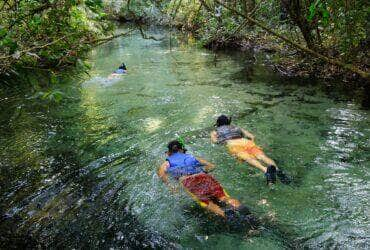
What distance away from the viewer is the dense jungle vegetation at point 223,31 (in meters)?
4.32

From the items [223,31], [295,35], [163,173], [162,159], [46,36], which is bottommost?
[162,159]

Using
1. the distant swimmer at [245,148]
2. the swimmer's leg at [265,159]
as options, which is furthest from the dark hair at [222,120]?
the swimmer's leg at [265,159]

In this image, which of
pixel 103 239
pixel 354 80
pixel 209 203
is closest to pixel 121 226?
pixel 103 239

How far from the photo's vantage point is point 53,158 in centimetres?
870

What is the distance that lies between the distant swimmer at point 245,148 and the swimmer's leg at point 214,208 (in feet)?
4.24

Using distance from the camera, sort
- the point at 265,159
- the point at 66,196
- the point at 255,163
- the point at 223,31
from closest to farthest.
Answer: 1. the point at 66,196
2. the point at 255,163
3. the point at 265,159
4. the point at 223,31

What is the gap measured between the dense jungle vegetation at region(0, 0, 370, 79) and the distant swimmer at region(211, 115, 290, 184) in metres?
1.99

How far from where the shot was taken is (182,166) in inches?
271

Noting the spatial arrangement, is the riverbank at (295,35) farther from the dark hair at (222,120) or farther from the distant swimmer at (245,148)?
the distant swimmer at (245,148)

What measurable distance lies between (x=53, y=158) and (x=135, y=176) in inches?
91.6

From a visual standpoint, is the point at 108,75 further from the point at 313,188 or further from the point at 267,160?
the point at 313,188

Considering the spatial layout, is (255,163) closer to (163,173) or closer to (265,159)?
(265,159)

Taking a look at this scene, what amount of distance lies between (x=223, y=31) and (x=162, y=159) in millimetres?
6122

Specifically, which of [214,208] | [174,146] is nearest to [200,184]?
[214,208]
